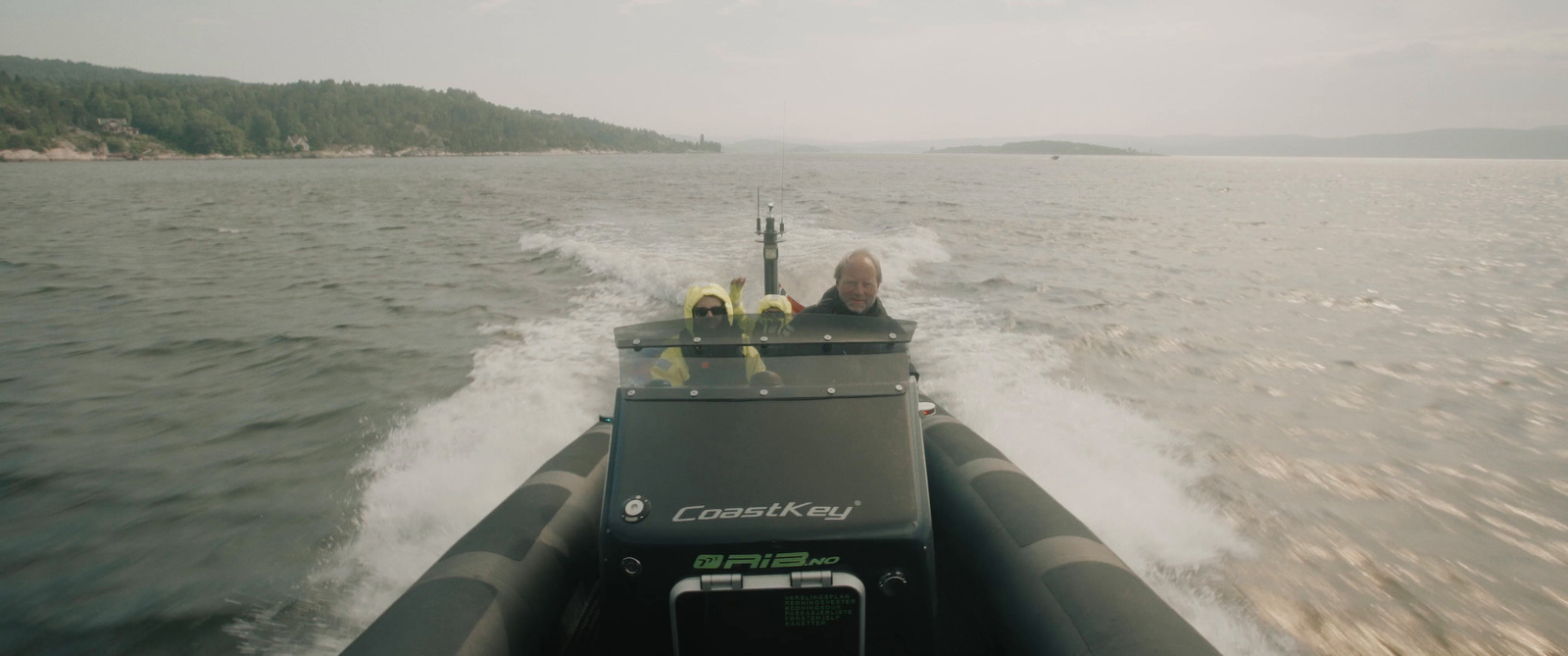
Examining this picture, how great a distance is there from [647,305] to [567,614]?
6.47m

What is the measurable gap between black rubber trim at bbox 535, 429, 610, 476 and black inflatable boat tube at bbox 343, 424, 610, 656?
0.12ft

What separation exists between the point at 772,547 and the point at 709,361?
2.41 ft

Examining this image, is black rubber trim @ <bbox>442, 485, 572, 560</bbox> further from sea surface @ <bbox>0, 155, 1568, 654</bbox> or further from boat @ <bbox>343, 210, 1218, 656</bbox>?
sea surface @ <bbox>0, 155, 1568, 654</bbox>

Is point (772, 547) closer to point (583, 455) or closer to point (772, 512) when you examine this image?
point (772, 512)

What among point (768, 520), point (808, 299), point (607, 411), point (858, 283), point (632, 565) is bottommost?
point (607, 411)

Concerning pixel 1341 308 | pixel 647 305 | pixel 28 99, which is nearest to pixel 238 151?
pixel 28 99

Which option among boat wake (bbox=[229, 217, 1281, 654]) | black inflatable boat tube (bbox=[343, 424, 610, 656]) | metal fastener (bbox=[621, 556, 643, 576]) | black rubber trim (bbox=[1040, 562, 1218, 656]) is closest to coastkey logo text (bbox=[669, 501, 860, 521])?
metal fastener (bbox=[621, 556, 643, 576])

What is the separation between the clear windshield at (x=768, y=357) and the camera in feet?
8.20

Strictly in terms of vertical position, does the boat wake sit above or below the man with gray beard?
below

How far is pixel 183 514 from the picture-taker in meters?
4.25

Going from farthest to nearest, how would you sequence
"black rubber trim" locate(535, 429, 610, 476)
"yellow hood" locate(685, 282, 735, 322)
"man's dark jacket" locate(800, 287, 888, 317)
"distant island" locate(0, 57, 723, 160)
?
"distant island" locate(0, 57, 723, 160), "man's dark jacket" locate(800, 287, 888, 317), "black rubber trim" locate(535, 429, 610, 476), "yellow hood" locate(685, 282, 735, 322)

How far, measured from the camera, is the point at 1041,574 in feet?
7.92

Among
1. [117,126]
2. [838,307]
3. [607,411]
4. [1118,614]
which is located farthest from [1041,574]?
[117,126]

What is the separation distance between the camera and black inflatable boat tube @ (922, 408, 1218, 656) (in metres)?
2.08
